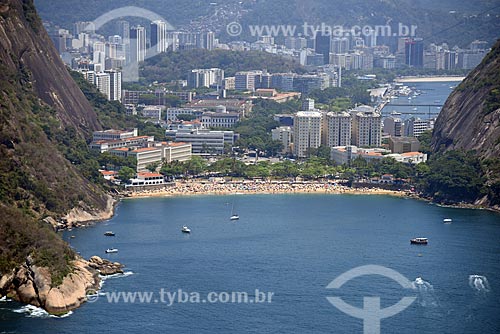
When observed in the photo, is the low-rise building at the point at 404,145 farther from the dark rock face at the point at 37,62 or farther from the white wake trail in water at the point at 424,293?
the white wake trail in water at the point at 424,293

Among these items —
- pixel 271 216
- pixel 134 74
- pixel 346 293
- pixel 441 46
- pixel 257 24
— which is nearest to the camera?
pixel 346 293

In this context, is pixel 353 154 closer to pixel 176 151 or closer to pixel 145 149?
pixel 176 151

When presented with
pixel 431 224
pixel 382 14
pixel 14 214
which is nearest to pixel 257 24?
pixel 382 14

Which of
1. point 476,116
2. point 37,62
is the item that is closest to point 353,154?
point 476,116

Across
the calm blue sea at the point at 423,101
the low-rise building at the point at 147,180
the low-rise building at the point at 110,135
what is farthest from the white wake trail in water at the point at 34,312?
the calm blue sea at the point at 423,101

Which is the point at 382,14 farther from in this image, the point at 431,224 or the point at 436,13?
the point at 431,224

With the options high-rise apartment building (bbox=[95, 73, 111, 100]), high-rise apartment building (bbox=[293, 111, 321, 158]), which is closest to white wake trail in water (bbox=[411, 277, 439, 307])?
high-rise apartment building (bbox=[293, 111, 321, 158])

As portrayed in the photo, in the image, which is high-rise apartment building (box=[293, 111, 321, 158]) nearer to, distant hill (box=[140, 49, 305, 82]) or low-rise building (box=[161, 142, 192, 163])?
low-rise building (box=[161, 142, 192, 163])

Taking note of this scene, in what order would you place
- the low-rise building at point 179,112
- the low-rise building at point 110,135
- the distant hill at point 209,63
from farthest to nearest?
1. the distant hill at point 209,63
2. the low-rise building at point 179,112
3. the low-rise building at point 110,135
